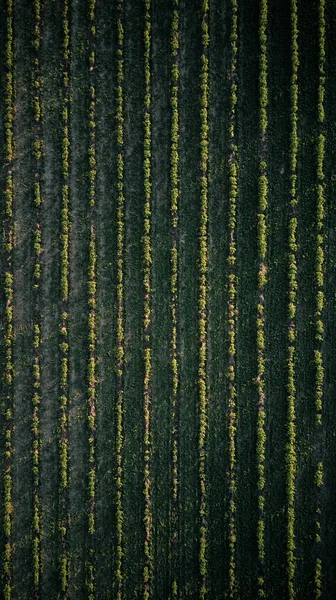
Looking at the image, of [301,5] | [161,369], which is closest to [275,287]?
[161,369]

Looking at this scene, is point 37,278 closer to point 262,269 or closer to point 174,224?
point 174,224

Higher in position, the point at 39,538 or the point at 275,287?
the point at 275,287

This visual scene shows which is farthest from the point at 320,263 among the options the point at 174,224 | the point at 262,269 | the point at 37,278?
the point at 37,278

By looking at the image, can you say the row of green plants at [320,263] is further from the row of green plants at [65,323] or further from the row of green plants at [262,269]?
the row of green plants at [65,323]

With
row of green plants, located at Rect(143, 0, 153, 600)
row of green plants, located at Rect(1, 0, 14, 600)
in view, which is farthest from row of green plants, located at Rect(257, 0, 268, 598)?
row of green plants, located at Rect(1, 0, 14, 600)

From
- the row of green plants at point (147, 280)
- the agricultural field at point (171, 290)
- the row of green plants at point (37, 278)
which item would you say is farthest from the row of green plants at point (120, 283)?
the row of green plants at point (37, 278)

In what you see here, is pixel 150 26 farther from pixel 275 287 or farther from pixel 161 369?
pixel 161 369
